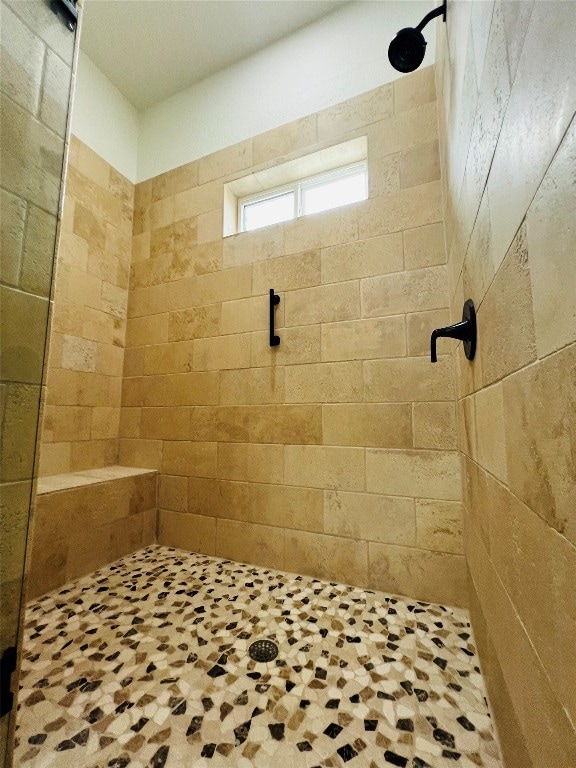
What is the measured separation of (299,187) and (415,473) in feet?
6.39

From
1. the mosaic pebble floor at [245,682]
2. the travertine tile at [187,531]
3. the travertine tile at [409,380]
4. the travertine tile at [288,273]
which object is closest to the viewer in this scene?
the mosaic pebble floor at [245,682]

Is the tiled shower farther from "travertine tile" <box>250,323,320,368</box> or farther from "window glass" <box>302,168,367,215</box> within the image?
"window glass" <box>302,168,367,215</box>

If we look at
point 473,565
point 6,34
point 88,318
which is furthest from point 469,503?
point 88,318

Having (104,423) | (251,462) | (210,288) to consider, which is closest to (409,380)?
(251,462)

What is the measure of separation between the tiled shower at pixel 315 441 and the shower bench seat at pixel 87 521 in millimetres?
13

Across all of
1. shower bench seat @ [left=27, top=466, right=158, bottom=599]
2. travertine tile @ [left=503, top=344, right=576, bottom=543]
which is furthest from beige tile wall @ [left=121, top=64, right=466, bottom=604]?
travertine tile @ [left=503, top=344, right=576, bottom=543]

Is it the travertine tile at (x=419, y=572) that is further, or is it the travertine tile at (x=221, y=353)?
the travertine tile at (x=221, y=353)

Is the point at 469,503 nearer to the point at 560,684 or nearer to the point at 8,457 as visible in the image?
the point at 560,684

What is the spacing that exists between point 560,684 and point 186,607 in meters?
1.44

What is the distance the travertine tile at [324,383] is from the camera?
69.5 inches

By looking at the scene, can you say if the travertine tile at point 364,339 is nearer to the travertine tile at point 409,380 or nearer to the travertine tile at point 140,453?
the travertine tile at point 409,380

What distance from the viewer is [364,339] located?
5.79 feet

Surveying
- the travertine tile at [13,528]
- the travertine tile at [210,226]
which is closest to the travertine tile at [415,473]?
the travertine tile at [13,528]

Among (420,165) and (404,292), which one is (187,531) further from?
(420,165)
